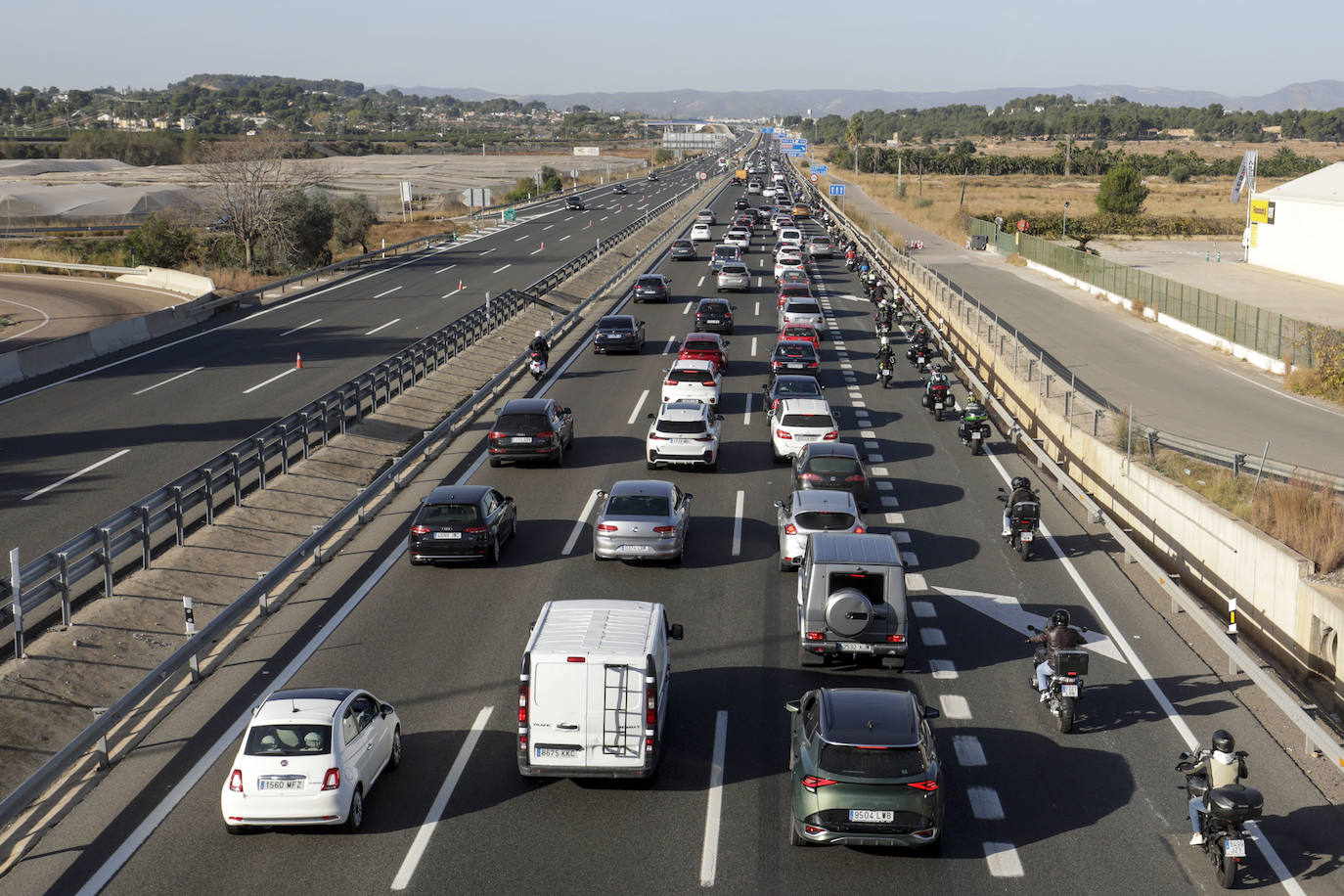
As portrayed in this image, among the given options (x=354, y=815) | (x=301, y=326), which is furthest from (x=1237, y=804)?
(x=301, y=326)

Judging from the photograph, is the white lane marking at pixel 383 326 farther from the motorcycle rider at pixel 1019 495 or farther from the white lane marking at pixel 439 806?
the white lane marking at pixel 439 806

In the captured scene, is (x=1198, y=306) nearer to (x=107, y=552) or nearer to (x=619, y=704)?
(x=619, y=704)

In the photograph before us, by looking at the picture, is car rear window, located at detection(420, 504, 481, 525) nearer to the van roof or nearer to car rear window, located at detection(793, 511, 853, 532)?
car rear window, located at detection(793, 511, 853, 532)

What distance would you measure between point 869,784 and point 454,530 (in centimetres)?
1062

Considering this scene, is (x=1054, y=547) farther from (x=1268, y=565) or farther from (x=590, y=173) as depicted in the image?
(x=590, y=173)

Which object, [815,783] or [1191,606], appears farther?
[1191,606]

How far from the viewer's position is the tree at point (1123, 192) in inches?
4188

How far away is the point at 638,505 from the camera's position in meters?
21.2

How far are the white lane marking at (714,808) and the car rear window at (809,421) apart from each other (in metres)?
13.5

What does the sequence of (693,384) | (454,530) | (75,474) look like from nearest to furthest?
(454,530), (75,474), (693,384)

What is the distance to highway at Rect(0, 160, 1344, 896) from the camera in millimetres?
11750

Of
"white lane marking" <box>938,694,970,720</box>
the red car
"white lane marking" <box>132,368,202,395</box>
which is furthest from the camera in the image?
the red car

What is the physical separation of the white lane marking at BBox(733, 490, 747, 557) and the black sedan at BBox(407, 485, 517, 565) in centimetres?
437

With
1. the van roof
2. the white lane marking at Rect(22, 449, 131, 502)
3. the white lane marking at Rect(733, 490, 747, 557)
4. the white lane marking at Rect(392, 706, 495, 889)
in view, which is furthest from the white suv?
the white lane marking at Rect(22, 449, 131, 502)
